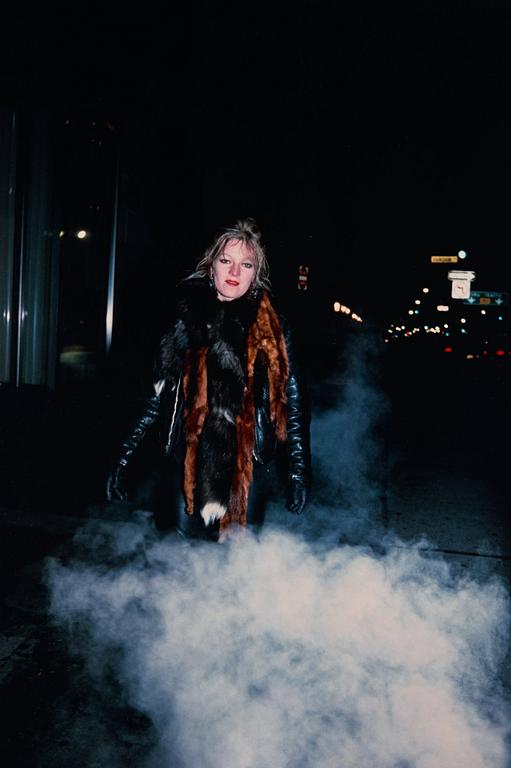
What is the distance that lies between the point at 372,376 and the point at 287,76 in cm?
1392

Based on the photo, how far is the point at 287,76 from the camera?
1024cm

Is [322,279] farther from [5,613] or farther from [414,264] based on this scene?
[414,264]

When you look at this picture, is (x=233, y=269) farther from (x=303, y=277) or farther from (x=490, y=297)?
(x=490, y=297)

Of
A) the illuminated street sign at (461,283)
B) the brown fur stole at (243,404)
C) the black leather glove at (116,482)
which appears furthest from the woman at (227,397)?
the illuminated street sign at (461,283)

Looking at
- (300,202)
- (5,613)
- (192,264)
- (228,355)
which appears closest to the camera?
(228,355)

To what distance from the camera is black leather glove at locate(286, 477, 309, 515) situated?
10.5ft

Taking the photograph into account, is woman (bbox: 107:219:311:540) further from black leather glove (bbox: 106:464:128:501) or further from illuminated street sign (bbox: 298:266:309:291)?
illuminated street sign (bbox: 298:266:309:291)

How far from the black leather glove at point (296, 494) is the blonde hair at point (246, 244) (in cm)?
101

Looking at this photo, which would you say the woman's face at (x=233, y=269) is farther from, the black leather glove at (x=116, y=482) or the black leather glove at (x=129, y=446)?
the black leather glove at (x=116, y=482)

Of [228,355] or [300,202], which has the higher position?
[300,202]

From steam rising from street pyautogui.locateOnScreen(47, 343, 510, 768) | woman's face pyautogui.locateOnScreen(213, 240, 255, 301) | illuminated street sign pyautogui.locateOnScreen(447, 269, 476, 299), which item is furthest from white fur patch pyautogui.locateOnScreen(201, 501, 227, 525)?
illuminated street sign pyautogui.locateOnScreen(447, 269, 476, 299)

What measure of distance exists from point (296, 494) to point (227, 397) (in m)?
0.62

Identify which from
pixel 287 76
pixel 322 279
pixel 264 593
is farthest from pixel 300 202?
pixel 264 593

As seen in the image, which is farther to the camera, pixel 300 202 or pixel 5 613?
pixel 300 202
